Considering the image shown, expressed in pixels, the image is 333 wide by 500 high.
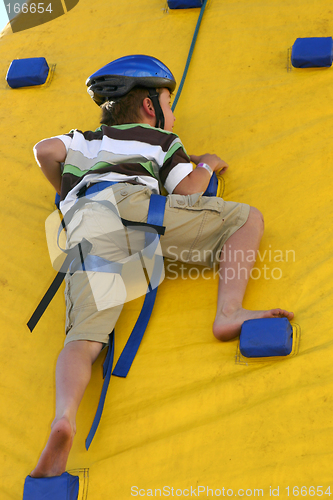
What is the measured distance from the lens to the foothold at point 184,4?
2.65 m

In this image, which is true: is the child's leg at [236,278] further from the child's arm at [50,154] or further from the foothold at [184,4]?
the foothold at [184,4]

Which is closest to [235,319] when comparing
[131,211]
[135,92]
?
[131,211]

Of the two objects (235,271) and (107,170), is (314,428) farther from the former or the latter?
(107,170)

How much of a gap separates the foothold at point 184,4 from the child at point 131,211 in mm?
1090

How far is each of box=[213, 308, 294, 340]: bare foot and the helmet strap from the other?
2.42ft

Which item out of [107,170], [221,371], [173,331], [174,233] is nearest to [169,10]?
[107,170]

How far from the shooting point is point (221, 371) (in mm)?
1378

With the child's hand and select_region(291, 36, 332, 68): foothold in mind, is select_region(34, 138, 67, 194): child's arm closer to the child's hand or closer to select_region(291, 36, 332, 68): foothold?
the child's hand

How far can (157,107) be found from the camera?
1.81 m

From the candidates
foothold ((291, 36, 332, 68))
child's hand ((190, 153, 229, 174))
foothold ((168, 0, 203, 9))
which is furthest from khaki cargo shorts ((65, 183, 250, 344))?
foothold ((168, 0, 203, 9))

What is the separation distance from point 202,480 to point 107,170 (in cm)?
92

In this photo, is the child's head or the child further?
the child's head

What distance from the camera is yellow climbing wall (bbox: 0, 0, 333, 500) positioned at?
1226 mm

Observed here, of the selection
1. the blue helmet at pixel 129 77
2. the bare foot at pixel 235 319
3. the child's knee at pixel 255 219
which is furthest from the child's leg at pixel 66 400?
the blue helmet at pixel 129 77
